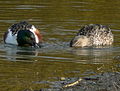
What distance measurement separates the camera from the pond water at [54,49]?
10.1 metres

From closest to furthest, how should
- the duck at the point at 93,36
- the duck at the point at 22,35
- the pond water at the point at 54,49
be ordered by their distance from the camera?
the pond water at the point at 54,49 → the duck at the point at 93,36 → the duck at the point at 22,35

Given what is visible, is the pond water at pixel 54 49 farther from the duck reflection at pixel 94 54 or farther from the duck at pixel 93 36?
the duck at pixel 93 36

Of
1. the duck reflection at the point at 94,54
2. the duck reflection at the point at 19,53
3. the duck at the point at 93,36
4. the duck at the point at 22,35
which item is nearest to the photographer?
the duck reflection at the point at 94,54

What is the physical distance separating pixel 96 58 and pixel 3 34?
3.98m

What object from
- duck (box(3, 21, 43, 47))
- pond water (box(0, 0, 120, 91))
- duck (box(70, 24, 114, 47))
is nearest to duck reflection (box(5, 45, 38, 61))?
pond water (box(0, 0, 120, 91))

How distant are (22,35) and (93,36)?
6.22 ft

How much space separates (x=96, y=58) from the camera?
11773 millimetres

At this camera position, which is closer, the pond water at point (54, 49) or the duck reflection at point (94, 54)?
the pond water at point (54, 49)

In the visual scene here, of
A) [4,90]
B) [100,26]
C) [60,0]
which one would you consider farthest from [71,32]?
[4,90]

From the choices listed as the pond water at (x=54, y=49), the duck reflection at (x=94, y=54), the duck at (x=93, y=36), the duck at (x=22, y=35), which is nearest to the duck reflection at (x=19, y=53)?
the pond water at (x=54, y=49)

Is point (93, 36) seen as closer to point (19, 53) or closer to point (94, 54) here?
point (94, 54)

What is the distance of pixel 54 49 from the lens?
13.0 metres

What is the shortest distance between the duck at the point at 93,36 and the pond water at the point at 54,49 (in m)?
0.25

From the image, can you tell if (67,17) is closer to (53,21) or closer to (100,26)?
(53,21)
